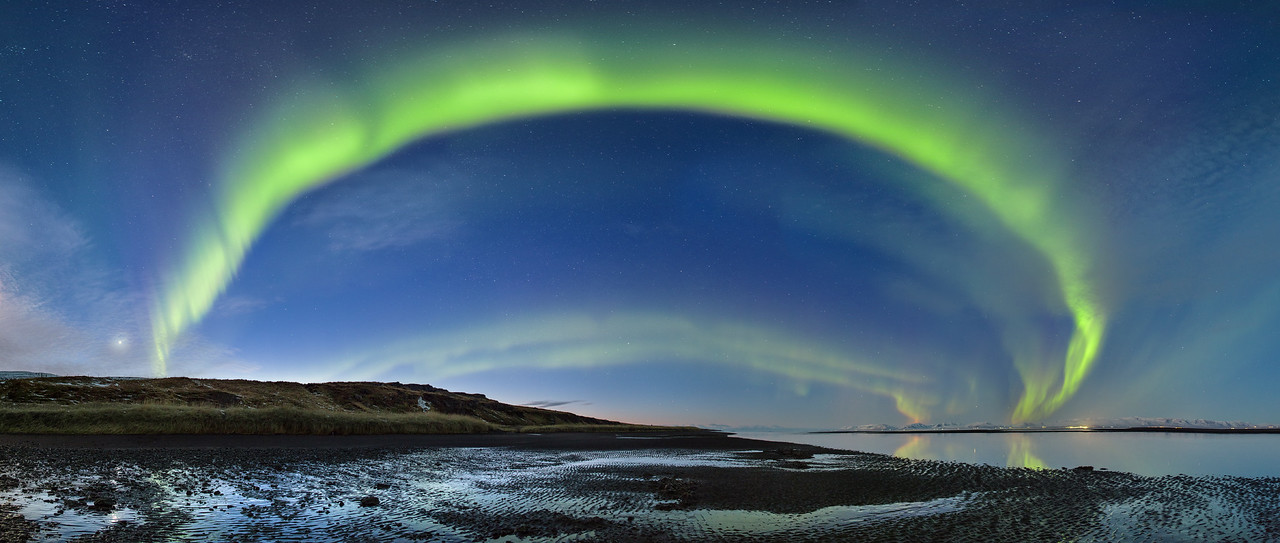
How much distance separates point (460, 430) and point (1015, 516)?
233 feet

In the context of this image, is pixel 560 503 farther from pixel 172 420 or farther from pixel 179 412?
pixel 179 412

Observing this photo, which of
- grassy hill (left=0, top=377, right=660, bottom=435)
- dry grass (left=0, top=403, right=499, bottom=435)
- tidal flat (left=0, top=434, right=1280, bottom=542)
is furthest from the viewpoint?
grassy hill (left=0, top=377, right=660, bottom=435)

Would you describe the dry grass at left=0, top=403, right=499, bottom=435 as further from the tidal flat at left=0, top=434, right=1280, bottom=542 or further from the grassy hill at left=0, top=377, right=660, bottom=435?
the tidal flat at left=0, top=434, right=1280, bottom=542

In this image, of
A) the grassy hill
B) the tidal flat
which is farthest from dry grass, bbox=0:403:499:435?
the tidal flat

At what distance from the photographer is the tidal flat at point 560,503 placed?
11469 millimetres

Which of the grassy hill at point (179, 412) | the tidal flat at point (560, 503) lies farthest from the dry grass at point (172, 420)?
the tidal flat at point (560, 503)

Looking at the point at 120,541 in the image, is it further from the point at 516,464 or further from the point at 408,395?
the point at 408,395

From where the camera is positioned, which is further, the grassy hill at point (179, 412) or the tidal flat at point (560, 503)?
the grassy hill at point (179, 412)

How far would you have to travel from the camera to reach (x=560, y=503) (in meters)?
15.8

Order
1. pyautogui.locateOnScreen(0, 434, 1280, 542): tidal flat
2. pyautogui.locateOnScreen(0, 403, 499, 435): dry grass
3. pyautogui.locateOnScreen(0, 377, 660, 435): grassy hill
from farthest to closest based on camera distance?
pyautogui.locateOnScreen(0, 377, 660, 435): grassy hill → pyautogui.locateOnScreen(0, 403, 499, 435): dry grass → pyautogui.locateOnScreen(0, 434, 1280, 542): tidal flat

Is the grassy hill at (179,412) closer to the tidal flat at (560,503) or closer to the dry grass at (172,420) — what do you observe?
the dry grass at (172,420)

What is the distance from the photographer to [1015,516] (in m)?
15.2

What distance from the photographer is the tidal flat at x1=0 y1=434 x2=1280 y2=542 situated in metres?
11.5

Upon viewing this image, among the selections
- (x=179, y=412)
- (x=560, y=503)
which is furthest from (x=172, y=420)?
(x=560, y=503)
